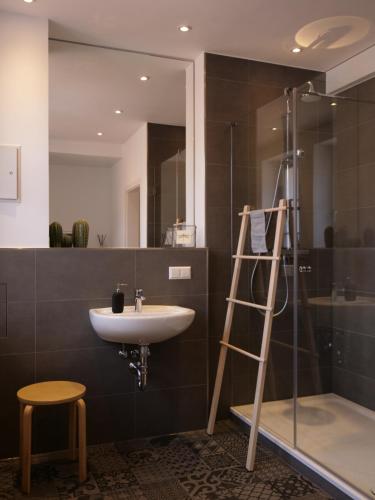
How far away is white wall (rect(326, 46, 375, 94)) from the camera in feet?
10.3

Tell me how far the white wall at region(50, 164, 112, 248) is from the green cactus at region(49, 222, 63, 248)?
0.03m

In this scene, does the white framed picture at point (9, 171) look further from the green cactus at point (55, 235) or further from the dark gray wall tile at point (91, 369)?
the dark gray wall tile at point (91, 369)

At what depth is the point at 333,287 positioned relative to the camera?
3049 mm

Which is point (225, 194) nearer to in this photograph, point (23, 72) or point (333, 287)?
point (333, 287)

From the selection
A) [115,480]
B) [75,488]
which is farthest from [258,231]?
[75,488]

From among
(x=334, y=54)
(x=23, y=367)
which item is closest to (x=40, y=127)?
(x=23, y=367)

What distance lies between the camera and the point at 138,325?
2.51 meters

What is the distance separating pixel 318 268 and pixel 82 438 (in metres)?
1.73

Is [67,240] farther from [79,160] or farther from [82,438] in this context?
[82,438]

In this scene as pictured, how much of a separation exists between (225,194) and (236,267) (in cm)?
55

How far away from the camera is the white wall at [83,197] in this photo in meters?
2.86

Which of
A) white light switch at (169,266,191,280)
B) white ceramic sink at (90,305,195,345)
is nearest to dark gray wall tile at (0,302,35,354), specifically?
white ceramic sink at (90,305,195,345)

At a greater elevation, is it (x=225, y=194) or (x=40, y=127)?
(x=40, y=127)

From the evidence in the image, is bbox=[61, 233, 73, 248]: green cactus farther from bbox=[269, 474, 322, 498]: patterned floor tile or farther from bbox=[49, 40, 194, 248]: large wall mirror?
bbox=[269, 474, 322, 498]: patterned floor tile
